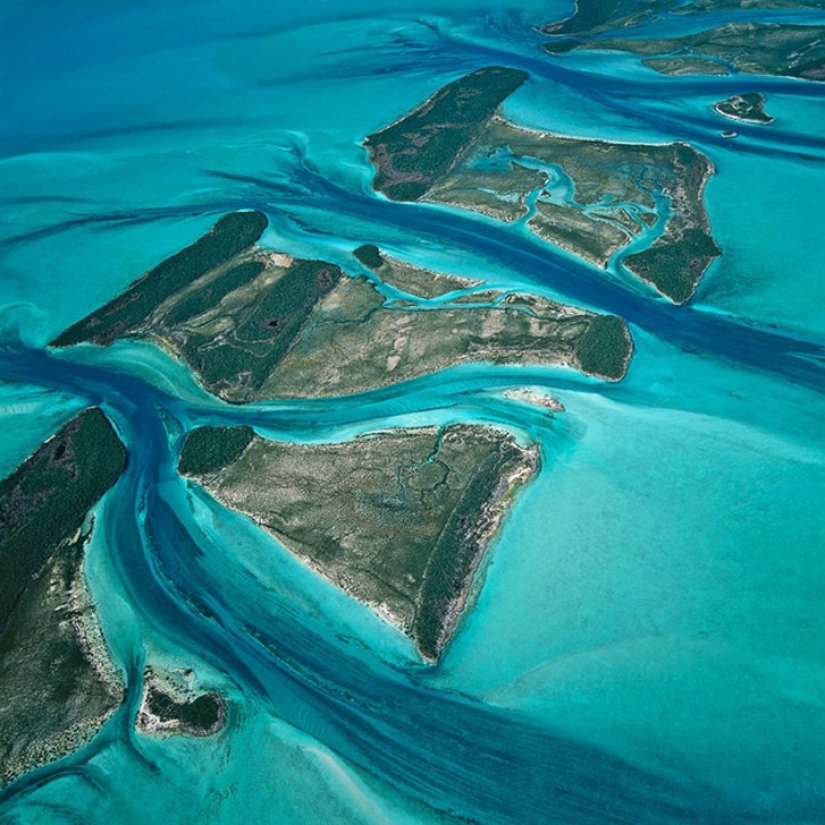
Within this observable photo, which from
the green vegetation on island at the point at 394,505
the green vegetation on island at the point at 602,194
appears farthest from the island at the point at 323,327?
the green vegetation on island at the point at 602,194

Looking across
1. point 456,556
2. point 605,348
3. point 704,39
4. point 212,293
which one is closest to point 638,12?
point 704,39

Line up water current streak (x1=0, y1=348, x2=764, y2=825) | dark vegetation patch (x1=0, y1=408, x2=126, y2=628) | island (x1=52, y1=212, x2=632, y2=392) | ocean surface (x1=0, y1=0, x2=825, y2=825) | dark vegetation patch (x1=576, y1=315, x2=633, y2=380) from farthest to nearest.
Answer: island (x1=52, y1=212, x2=632, y2=392)
dark vegetation patch (x1=576, y1=315, x2=633, y2=380)
dark vegetation patch (x1=0, y1=408, x2=126, y2=628)
ocean surface (x1=0, y1=0, x2=825, y2=825)
water current streak (x1=0, y1=348, x2=764, y2=825)

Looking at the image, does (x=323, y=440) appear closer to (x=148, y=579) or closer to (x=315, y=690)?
(x=148, y=579)

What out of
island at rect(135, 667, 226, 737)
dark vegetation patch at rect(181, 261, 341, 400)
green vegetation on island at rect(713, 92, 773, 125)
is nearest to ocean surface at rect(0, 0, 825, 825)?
island at rect(135, 667, 226, 737)

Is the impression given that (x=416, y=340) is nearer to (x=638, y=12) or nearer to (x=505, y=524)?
(x=505, y=524)

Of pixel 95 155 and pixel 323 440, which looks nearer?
pixel 323 440

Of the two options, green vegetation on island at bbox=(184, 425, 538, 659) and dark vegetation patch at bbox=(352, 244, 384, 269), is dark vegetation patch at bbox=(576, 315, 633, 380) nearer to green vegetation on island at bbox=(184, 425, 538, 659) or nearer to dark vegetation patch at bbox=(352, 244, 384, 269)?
green vegetation on island at bbox=(184, 425, 538, 659)

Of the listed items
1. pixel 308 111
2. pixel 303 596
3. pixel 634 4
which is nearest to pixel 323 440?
pixel 303 596
